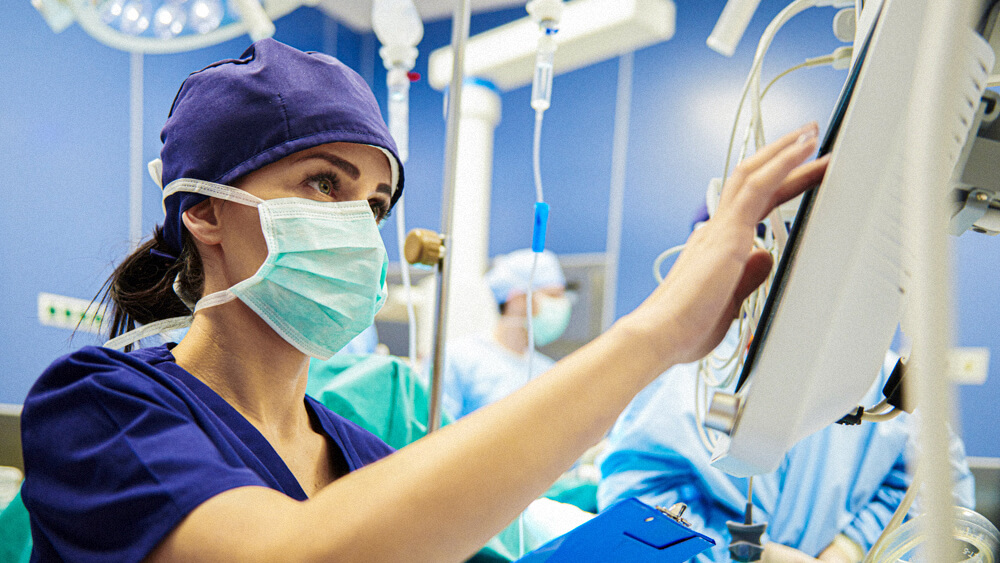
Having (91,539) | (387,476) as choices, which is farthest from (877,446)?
(91,539)

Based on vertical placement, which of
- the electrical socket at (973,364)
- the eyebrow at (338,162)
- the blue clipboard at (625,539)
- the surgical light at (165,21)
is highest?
the surgical light at (165,21)

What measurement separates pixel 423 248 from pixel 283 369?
1.02 ft

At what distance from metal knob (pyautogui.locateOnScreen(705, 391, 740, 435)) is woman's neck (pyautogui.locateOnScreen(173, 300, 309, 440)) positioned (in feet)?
1.94

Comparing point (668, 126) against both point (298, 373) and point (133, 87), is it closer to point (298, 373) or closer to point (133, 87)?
point (133, 87)

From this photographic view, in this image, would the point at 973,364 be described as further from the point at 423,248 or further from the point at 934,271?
the point at 934,271

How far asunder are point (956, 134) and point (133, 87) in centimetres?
285

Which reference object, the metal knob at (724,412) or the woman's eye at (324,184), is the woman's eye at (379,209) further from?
the metal knob at (724,412)

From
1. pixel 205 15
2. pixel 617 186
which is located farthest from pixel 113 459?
pixel 617 186

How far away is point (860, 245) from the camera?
0.39 meters

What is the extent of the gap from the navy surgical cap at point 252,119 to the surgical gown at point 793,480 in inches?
38.0

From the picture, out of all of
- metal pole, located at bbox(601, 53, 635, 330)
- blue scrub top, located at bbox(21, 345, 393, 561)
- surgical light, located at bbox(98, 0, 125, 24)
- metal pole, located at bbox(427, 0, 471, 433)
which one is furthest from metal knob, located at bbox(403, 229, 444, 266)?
metal pole, located at bbox(601, 53, 635, 330)

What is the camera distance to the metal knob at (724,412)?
447 mm

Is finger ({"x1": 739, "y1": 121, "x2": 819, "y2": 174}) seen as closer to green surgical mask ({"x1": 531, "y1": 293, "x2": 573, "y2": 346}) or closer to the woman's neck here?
the woman's neck

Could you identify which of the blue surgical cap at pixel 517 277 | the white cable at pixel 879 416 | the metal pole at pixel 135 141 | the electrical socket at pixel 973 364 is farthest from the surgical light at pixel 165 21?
the electrical socket at pixel 973 364
